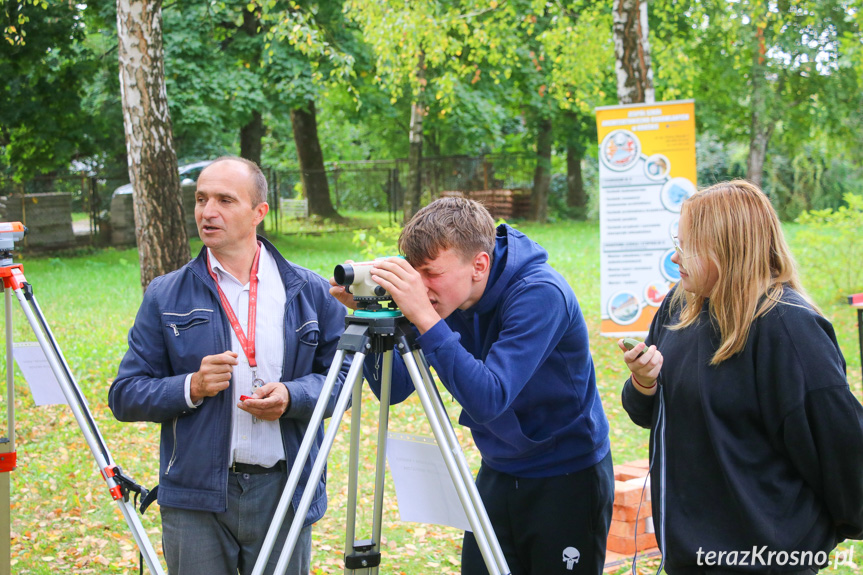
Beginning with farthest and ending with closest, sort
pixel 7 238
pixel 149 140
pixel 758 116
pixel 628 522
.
A: 1. pixel 758 116
2. pixel 149 140
3. pixel 628 522
4. pixel 7 238

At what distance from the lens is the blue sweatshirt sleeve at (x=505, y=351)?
2.15 m

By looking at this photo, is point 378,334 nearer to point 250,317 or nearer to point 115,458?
point 250,317

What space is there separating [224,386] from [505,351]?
0.95m

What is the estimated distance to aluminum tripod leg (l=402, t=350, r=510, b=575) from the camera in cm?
213

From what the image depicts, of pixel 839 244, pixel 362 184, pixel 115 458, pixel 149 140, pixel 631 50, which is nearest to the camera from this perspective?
pixel 115 458

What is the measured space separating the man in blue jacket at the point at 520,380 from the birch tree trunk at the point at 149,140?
5.14 m

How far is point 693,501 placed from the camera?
2.28 m

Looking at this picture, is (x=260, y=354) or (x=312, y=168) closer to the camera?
(x=260, y=354)

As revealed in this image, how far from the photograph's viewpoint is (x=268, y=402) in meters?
2.61

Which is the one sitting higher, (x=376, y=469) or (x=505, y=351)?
(x=505, y=351)

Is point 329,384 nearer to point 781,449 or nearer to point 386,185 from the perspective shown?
point 781,449

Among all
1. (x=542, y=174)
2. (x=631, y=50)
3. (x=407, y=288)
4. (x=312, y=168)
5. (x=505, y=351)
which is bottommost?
(x=505, y=351)

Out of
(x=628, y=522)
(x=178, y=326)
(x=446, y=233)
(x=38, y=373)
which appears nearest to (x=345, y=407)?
(x=446, y=233)

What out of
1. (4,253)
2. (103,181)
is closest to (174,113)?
(103,181)
